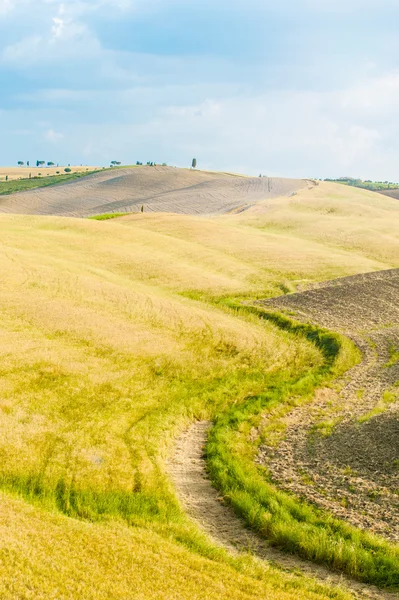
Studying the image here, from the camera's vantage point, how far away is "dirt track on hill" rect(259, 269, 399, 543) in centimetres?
1421

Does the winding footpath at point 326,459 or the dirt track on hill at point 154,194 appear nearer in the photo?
the winding footpath at point 326,459

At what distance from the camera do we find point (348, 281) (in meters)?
42.8

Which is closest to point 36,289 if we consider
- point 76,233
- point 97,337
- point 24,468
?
point 97,337

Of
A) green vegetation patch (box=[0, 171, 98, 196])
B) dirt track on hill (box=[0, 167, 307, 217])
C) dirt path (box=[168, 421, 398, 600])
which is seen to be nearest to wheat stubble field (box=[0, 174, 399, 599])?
dirt path (box=[168, 421, 398, 600])

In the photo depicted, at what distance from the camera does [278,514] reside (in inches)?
543

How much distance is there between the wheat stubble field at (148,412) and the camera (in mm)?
10766

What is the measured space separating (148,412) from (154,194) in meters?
108

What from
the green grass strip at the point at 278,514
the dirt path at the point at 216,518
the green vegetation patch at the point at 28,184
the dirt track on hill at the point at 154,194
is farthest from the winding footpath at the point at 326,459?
the green vegetation patch at the point at 28,184

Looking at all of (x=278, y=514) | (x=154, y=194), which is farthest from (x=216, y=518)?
(x=154, y=194)

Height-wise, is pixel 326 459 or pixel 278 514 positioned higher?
pixel 326 459

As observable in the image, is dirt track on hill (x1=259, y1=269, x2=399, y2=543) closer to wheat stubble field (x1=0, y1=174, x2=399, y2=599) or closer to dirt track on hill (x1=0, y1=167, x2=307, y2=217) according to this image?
wheat stubble field (x1=0, y1=174, x2=399, y2=599)

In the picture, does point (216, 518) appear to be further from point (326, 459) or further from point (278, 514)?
point (326, 459)

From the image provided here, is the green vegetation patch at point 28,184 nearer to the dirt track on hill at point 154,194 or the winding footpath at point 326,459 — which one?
the dirt track on hill at point 154,194

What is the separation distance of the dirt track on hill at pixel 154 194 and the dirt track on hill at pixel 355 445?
225 ft
